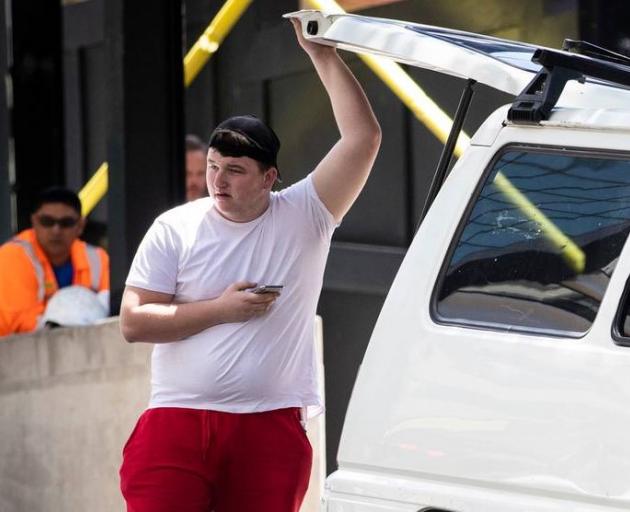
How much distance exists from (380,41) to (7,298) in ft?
14.6

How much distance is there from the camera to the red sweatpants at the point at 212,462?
4898mm

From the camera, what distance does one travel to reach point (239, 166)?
4.97m

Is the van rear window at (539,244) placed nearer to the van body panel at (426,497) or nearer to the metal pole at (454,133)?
the metal pole at (454,133)

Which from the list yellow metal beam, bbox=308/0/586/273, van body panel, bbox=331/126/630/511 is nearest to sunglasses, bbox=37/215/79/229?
yellow metal beam, bbox=308/0/586/273

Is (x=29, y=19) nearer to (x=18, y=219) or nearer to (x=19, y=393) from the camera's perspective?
(x=18, y=219)

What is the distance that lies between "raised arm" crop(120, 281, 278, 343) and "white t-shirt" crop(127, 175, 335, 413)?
0.16 feet

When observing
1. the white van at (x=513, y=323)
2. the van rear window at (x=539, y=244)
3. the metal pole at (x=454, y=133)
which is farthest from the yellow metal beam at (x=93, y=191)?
the van rear window at (x=539, y=244)

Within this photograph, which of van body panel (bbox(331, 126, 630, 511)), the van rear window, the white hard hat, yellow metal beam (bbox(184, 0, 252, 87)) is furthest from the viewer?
yellow metal beam (bbox(184, 0, 252, 87))

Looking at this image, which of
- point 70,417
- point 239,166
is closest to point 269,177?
point 239,166

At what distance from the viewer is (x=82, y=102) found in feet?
46.5

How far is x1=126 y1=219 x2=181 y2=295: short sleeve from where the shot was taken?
4988mm

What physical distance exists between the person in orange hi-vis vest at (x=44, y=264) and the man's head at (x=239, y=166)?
356 centimetres

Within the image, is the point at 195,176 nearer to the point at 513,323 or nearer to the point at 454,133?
the point at 454,133

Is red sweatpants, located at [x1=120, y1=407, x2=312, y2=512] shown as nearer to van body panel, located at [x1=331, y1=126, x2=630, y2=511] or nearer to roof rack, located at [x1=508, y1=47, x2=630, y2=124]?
van body panel, located at [x1=331, y1=126, x2=630, y2=511]
